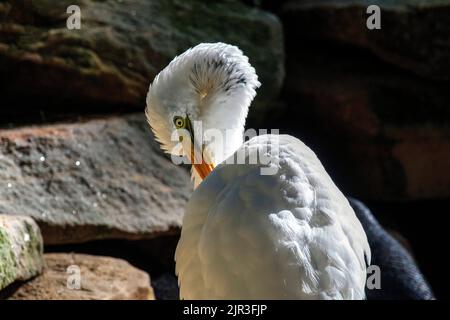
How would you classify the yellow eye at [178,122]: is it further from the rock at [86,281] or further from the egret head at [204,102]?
the rock at [86,281]

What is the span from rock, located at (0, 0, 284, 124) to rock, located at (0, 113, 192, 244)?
0.73 feet

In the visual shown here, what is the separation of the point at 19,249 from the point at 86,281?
1.40 feet

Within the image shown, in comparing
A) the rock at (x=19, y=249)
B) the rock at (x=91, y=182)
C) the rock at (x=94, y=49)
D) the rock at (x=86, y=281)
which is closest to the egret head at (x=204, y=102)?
the rock at (x=19, y=249)

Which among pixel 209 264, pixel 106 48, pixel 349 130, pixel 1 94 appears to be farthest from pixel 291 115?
pixel 209 264

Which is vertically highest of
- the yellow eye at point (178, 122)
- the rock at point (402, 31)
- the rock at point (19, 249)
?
the rock at point (402, 31)

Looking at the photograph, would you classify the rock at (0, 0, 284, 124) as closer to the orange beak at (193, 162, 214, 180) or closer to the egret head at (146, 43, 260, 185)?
the egret head at (146, 43, 260, 185)

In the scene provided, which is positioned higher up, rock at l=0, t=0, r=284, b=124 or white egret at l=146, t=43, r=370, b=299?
rock at l=0, t=0, r=284, b=124

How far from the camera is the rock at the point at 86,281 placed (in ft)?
11.9

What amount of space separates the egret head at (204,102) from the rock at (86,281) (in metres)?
0.98

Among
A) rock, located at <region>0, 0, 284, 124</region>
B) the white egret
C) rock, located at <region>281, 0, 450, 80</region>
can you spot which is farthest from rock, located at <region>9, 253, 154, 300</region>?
rock, located at <region>281, 0, 450, 80</region>

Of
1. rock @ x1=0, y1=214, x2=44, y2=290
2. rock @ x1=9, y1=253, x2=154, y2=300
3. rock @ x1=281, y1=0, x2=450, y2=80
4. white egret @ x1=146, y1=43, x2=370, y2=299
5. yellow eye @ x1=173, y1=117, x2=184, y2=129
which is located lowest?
rock @ x1=9, y1=253, x2=154, y2=300

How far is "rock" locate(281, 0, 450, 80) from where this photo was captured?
16.5 feet

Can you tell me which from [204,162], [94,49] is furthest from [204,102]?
[94,49]

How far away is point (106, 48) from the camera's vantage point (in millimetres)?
4422
